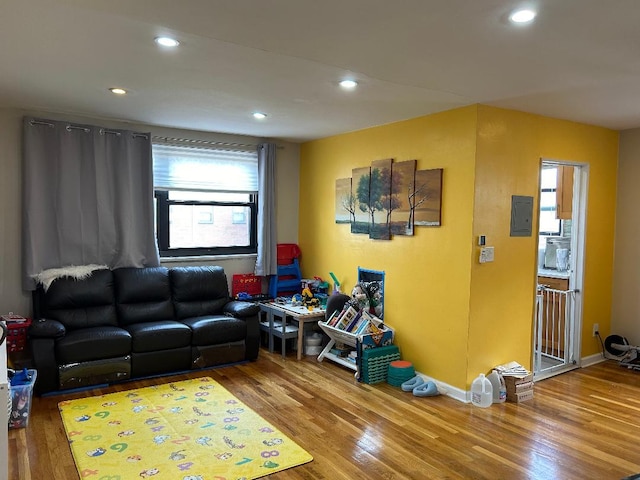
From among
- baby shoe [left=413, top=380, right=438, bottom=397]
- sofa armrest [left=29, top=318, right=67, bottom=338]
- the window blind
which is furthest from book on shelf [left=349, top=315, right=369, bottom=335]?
sofa armrest [left=29, top=318, right=67, bottom=338]

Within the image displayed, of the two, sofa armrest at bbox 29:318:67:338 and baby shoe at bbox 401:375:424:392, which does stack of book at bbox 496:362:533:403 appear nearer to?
baby shoe at bbox 401:375:424:392

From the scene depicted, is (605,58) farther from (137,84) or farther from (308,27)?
(137,84)

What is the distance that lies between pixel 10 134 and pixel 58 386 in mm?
2289

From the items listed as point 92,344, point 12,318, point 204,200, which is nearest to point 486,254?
point 204,200

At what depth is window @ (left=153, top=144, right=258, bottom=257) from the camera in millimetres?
5219

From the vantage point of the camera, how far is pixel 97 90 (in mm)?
3650

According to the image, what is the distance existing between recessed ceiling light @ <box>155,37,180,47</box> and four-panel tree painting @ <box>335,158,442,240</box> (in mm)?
2404

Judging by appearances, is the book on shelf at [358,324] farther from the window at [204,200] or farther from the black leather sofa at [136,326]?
the window at [204,200]

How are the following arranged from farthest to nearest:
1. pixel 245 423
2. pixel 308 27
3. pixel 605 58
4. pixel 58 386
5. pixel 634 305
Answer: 1. pixel 634 305
2. pixel 58 386
3. pixel 245 423
4. pixel 605 58
5. pixel 308 27

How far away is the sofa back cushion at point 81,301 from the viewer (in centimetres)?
432

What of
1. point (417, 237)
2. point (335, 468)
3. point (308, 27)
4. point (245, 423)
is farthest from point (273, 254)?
point (308, 27)

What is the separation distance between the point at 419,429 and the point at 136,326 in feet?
8.75

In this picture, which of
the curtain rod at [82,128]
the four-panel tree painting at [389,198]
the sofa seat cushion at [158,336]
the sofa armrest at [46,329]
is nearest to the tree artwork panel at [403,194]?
the four-panel tree painting at [389,198]

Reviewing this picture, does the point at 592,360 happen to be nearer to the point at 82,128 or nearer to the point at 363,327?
the point at 363,327
